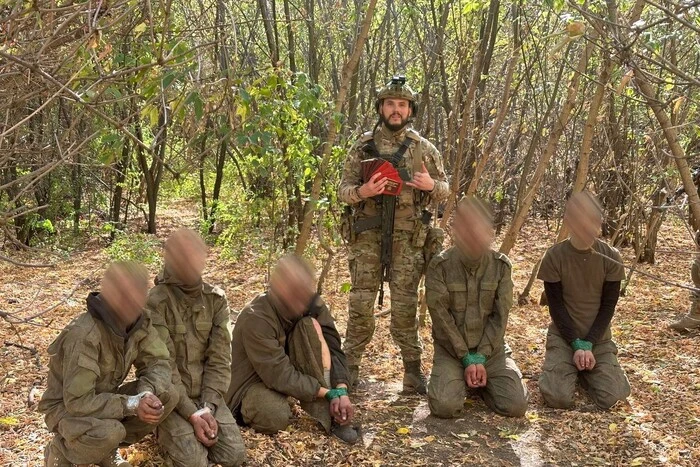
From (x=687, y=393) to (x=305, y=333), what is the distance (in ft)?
9.04

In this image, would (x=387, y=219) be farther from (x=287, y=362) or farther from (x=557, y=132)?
(x=557, y=132)

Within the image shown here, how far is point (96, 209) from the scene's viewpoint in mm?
11680

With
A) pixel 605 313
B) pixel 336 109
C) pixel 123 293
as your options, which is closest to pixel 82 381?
pixel 123 293

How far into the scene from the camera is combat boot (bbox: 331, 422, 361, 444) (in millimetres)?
4053

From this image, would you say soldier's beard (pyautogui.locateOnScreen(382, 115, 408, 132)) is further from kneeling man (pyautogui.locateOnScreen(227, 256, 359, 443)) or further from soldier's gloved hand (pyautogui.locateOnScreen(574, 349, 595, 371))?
soldier's gloved hand (pyautogui.locateOnScreen(574, 349, 595, 371))

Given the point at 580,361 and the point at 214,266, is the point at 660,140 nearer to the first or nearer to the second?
the point at 580,361

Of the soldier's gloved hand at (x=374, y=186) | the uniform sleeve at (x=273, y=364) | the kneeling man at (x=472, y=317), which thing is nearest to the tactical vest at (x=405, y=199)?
the soldier's gloved hand at (x=374, y=186)

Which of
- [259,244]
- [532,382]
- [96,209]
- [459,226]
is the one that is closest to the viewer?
[459,226]

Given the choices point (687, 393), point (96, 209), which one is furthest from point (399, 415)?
point (96, 209)

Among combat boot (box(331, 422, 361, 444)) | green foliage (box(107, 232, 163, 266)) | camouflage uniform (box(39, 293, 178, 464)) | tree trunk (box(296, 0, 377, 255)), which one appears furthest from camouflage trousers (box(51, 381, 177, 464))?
green foliage (box(107, 232, 163, 266))

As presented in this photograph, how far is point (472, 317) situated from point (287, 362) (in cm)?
132

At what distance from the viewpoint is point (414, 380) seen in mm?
4941

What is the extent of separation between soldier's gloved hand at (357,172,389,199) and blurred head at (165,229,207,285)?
1.27 metres

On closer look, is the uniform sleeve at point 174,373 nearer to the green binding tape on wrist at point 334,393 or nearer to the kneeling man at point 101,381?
the kneeling man at point 101,381
